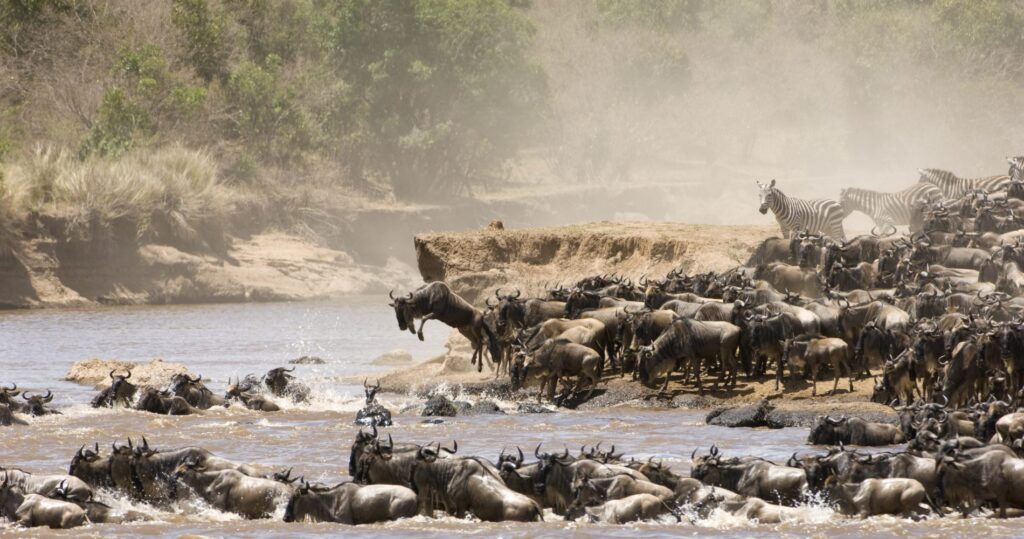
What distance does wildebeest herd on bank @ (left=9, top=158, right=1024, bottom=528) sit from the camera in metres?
11.9

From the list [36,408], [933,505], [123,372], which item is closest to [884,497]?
[933,505]

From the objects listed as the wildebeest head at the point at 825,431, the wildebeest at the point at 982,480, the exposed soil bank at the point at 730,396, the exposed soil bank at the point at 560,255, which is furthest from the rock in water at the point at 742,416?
the exposed soil bank at the point at 560,255

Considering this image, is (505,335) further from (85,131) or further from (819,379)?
(85,131)

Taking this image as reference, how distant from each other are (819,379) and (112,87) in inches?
1441

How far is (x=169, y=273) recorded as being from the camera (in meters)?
44.0

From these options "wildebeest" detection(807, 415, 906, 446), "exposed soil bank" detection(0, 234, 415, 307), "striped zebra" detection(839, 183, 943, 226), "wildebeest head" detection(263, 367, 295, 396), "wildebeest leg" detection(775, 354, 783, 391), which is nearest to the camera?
"wildebeest" detection(807, 415, 906, 446)

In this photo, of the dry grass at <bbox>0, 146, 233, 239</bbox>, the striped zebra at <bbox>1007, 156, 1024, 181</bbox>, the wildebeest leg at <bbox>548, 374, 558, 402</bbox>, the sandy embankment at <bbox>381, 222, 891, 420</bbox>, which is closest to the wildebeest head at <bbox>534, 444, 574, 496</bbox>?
the wildebeest leg at <bbox>548, 374, 558, 402</bbox>

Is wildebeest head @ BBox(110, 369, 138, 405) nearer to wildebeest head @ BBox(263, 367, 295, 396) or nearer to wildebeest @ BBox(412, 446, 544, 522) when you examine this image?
wildebeest head @ BBox(263, 367, 295, 396)

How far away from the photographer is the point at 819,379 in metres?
18.5

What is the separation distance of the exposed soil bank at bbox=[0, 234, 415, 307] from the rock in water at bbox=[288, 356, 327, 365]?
14.0 metres

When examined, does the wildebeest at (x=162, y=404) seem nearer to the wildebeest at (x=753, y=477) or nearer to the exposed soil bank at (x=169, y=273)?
the wildebeest at (x=753, y=477)

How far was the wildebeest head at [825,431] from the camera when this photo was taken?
49.8 ft

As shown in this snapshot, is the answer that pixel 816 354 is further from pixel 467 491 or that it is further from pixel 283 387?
pixel 283 387

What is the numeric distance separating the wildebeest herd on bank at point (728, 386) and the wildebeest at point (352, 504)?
13 mm
